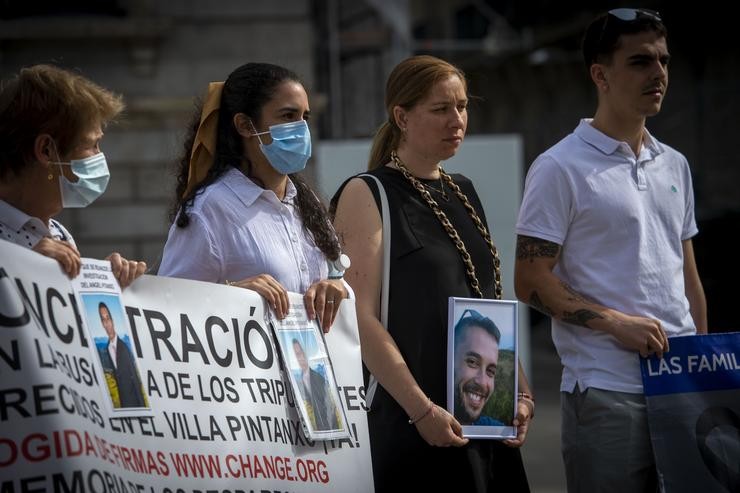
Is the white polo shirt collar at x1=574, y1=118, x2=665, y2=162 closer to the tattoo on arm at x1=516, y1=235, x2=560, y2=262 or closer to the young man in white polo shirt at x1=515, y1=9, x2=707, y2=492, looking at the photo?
the young man in white polo shirt at x1=515, y1=9, x2=707, y2=492

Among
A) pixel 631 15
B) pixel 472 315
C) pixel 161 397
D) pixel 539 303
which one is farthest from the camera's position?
pixel 631 15

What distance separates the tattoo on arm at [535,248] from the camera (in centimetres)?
423

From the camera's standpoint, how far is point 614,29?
14.3 feet

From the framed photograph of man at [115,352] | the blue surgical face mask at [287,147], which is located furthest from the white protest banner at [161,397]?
the blue surgical face mask at [287,147]

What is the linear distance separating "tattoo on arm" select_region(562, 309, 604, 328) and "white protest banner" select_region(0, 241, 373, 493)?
74 centimetres

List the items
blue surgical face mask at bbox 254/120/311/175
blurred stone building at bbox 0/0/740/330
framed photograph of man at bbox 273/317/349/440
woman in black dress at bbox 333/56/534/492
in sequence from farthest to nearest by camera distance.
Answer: blurred stone building at bbox 0/0/740/330, woman in black dress at bbox 333/56/534/492, blue surgical face mask at bbox 254/120/311/175, framed photograph of man at bbox 273/317/349/440

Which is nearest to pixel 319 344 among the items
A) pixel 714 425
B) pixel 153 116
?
pixel 714 425

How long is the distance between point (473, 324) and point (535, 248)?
1.40ft

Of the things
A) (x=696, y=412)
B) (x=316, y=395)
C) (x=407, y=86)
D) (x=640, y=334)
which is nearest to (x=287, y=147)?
(x=407, y=86)

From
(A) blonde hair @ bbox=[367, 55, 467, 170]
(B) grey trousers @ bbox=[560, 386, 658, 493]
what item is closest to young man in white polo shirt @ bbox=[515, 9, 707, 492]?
(B) grey trousers @ bbox=[560, 386, 658, 493]

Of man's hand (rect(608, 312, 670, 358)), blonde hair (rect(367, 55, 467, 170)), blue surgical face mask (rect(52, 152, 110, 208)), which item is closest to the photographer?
blue surgical face mask (rect(52, 152, 110, 208))

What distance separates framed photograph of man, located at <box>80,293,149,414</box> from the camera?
3.13m

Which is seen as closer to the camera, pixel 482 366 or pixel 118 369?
pixel 118 369

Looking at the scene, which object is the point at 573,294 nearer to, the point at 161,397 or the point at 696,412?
the point at 696,412
